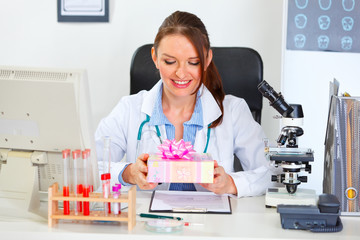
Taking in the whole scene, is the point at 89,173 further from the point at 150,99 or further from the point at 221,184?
the point at 150,99

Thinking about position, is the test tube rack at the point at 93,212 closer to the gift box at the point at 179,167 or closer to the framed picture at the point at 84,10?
the gift box at the point at 179,167

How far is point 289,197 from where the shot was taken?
1723 millimetres

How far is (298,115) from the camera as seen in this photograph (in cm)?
171

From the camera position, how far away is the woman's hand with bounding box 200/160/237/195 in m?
1.77

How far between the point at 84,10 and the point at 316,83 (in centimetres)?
139

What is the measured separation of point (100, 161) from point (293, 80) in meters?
1.22

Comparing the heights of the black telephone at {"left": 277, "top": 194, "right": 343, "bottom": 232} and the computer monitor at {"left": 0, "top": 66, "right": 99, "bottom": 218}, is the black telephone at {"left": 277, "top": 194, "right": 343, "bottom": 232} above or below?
below

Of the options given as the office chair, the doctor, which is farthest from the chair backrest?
the doctor

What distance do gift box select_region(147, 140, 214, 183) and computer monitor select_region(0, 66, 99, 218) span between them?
7.0 inches

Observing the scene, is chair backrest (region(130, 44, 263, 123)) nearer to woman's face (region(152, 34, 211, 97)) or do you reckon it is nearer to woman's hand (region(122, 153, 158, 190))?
woman's face (region(152, 34, 211, 97))

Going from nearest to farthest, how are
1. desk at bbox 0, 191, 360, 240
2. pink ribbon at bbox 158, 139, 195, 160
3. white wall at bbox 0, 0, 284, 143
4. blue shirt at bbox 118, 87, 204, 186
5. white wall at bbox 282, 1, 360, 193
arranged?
desk at bbox 0, 191, 360, 240 → pink ribbon at bbox 158, 139, 195, 160 → blue shirt at bbox 118, 87, 204, 186 → white wall at bbox 282, 1, 360, 193 → white wall at bbox 0, 0, 284, 143

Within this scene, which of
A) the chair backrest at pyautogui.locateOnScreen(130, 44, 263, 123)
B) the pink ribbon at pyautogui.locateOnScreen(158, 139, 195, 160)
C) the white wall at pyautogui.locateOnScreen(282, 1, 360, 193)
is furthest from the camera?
the white wall at pyautogui.locateOnScreen(282, 1, 360, 193)

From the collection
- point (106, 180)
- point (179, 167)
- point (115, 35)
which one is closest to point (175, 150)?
point (179, 167)

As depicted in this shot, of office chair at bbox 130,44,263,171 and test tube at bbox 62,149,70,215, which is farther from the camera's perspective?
office chair at bbox 130,44,263,171
